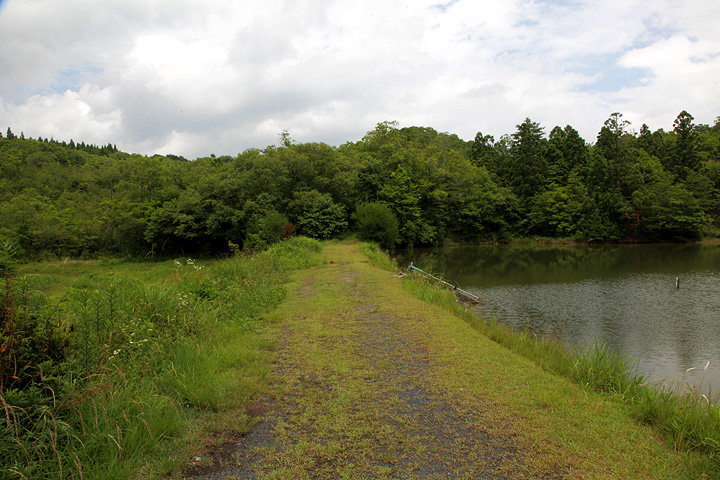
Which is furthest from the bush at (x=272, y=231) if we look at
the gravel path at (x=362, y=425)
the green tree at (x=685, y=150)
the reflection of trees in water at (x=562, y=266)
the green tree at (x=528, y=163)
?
the green tree at (x=685, y=150)

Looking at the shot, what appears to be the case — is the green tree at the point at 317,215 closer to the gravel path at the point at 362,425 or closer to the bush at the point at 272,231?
the bush at the point at 272,231

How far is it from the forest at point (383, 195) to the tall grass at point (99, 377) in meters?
17.5

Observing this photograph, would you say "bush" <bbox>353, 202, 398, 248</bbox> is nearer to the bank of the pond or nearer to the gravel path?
the bank of the pond

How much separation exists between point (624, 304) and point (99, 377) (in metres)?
15.6

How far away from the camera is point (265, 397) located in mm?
4113

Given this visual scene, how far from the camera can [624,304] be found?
44.3 ft

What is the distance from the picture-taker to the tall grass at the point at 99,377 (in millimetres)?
2633

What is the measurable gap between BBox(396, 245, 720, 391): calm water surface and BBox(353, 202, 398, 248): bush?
12.4 feet

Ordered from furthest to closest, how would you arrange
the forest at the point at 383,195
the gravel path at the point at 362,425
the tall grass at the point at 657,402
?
the forest at the point at 383,195 < the tall grass at the point at 657,402 < the gravel path at the point at 362,425

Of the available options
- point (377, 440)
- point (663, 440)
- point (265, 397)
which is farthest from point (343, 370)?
point (663, 440)

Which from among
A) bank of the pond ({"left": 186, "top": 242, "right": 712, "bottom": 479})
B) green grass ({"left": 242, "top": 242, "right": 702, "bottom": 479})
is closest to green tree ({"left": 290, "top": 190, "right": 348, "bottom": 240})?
green grass ({"left": 242, "top": 242, "right": 702, "bottom": 479})

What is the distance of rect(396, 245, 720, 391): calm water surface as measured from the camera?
28.7 feet

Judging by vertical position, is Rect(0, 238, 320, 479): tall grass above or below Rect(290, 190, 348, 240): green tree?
below

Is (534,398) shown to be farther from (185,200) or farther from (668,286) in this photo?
(185,200)
